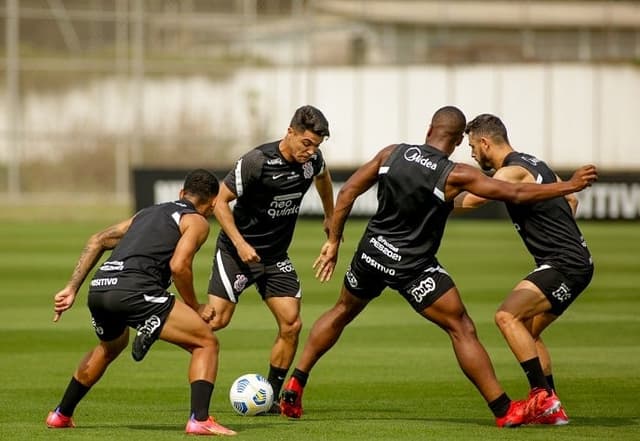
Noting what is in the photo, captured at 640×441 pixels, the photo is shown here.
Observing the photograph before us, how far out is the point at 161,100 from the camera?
46.0 meters

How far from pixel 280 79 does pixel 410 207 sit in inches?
1451

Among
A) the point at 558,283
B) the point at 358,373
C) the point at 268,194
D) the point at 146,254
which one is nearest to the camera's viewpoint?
the point at 146,254

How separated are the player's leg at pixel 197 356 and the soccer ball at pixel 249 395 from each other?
102 cm

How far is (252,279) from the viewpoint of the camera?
1105 centimetres

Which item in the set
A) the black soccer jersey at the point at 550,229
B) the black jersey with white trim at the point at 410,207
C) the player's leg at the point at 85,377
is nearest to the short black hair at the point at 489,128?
the black soccer jersey at the point at 550,229

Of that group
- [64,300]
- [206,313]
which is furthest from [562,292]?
[64,300]

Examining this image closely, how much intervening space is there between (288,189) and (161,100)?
3559 centimetres

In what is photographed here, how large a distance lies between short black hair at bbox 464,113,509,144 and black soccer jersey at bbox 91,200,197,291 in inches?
89.6

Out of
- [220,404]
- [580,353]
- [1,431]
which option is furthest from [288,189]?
[580,353]

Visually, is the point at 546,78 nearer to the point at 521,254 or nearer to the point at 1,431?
the point at 521,254

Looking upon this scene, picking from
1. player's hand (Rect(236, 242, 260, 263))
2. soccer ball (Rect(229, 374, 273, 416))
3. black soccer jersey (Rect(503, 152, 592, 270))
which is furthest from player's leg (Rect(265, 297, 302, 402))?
black soccer jersey (Rect(503, 152, 592, 270))

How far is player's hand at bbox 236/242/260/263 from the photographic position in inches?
402

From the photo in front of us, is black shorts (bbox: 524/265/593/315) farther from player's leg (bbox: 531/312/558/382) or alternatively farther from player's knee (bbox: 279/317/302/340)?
player's knee (bbox: 279/317/302/340)

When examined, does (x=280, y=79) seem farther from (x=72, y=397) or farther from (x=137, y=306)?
(x=137, y=306)
